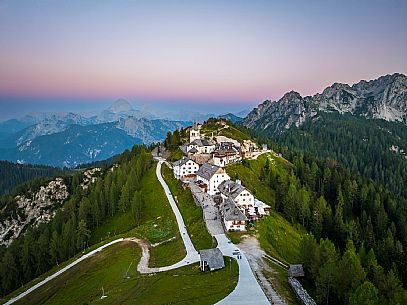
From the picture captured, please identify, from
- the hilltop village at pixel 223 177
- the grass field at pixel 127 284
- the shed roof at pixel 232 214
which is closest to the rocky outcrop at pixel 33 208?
the hilltop village at pixel 223 177

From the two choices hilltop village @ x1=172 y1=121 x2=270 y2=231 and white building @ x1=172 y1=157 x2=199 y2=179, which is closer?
hilltop village @ x1=172 y1=121 x2=270 y2=231

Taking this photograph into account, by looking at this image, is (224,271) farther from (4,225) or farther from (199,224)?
(4,225)

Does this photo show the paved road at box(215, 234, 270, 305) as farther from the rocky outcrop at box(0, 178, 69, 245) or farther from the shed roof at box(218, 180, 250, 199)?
the rocky outcrop at box(0, 178, 69, 245)

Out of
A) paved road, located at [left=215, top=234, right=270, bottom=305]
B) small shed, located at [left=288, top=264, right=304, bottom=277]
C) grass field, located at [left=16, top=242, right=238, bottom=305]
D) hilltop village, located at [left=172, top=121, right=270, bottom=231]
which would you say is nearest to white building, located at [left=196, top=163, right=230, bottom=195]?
hilltop village, located at [left=172, top=121, right=270, bottom=231]

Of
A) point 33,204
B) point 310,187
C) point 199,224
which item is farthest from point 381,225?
point 33,204

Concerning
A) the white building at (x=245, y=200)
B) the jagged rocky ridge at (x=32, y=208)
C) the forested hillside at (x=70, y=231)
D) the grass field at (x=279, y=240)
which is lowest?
the jagged rocky ridge at (x=32, y=208)

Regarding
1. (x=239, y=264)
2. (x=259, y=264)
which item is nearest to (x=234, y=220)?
(x=259, y=264)

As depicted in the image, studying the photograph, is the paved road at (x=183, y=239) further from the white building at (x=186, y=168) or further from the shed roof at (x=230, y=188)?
the shed roof at (x=230, y=188)
